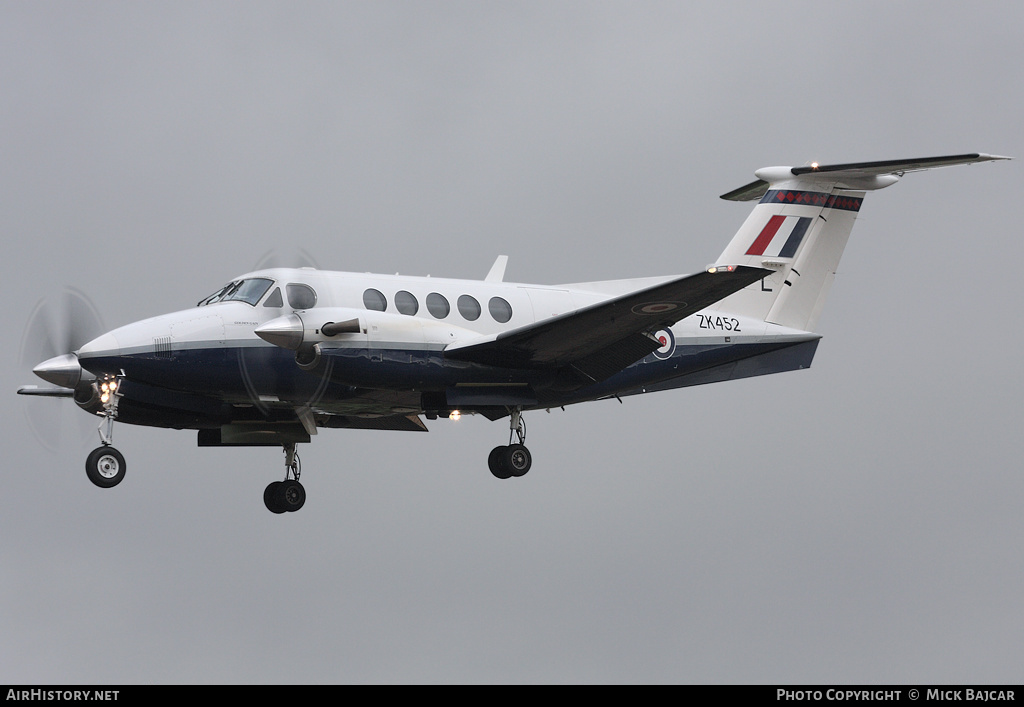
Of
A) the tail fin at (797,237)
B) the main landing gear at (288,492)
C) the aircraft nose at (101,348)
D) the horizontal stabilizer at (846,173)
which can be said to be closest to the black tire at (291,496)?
the main landing gear at (288,492)

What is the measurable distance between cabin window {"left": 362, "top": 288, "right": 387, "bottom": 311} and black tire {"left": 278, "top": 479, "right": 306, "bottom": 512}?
455 centimetres

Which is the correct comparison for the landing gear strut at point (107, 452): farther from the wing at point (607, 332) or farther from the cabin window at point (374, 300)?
the wing at point (607, 332)

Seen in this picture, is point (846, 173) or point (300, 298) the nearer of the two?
point (300, 298)

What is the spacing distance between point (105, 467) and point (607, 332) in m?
8.25

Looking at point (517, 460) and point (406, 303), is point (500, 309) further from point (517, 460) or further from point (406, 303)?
point (517, 460)

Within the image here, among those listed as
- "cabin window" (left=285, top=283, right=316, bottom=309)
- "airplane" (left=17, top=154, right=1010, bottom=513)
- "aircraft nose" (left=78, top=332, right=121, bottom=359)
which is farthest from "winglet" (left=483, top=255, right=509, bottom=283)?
"aircraft nose" (left=78, top=332, right=121, bottom=359)

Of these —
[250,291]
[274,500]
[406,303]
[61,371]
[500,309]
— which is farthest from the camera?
[274,500]

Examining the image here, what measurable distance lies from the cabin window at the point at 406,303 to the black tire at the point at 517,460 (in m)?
3.15

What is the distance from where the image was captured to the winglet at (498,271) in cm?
2511

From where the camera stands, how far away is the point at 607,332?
22.6 meters

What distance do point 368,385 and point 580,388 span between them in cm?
424

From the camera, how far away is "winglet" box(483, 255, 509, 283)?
82.4ft

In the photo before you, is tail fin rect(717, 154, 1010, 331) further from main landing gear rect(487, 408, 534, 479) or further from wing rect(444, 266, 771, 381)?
main landing gear rect(487, 408, 534, 479)

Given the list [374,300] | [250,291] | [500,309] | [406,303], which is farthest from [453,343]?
[250,291]
